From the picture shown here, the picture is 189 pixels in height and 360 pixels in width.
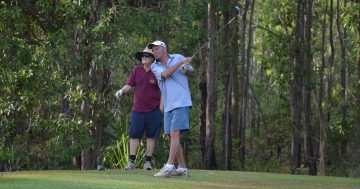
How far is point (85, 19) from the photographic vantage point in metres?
17.7

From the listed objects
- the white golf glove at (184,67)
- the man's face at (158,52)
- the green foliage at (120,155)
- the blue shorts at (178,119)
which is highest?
the man's face at (158,52)

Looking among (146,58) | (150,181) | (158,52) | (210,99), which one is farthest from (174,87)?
(210,99)

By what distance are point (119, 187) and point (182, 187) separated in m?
0.75

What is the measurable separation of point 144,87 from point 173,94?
2.07m

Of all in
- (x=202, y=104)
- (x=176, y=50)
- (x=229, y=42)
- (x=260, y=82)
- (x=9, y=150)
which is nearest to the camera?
(x=9, y=150)

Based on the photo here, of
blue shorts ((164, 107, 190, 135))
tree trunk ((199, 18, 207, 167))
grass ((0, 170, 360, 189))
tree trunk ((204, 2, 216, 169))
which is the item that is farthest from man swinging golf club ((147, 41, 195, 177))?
tree trunk ((199, 18, 207, 167))

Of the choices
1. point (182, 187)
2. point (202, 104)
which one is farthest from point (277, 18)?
point (182, 187)

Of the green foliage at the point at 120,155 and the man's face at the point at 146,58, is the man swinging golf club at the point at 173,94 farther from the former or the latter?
the green foliage at the point at 120,155

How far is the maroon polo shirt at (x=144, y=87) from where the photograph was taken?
44.7 feet

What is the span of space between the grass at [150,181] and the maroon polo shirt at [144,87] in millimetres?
1308

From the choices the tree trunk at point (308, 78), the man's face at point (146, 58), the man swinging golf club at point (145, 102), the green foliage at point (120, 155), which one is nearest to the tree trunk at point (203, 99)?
the tree trunk at point (308, 78)

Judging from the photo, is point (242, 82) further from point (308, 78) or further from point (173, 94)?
point (173, 94)

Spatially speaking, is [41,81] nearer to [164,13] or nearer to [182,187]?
[164,13]

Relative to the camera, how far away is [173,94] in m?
11.6
